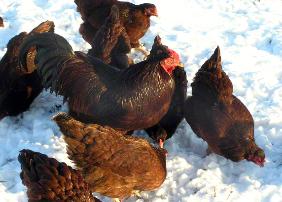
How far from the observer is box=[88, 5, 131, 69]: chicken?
21.8 ft

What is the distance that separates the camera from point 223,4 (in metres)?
9.60

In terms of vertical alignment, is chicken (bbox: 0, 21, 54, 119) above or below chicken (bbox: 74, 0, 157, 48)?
below

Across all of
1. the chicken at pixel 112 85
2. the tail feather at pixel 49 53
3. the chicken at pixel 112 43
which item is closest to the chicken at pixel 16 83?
the tail feather at pixel 49 53

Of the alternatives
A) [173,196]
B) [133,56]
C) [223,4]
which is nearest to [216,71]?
[173,196]

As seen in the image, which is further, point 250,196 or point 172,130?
point 172,130

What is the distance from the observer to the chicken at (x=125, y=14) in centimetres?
751

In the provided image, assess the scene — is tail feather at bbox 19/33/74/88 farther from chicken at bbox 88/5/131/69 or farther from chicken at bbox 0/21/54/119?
chicken at bbox 88/5/131/69

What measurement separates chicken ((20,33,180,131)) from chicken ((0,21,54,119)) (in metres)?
0.84

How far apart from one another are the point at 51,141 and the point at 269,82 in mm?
3729

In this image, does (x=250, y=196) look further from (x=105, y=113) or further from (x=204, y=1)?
(x=204, y=1)

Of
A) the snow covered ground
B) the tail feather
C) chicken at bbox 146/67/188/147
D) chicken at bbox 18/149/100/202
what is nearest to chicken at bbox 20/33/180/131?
the tail feather

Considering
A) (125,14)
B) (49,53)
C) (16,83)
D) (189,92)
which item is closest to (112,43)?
(125,14)

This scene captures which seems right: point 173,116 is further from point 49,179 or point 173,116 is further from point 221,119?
point 49,179

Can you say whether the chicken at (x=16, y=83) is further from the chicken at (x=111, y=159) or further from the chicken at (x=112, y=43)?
the chicken at (x=111, y=159)
